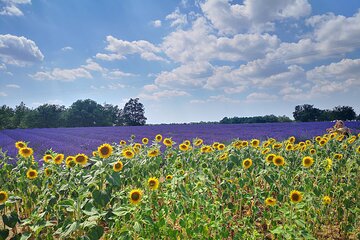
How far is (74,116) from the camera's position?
45.0 m

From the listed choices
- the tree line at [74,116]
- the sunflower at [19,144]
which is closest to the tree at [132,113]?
the tree line at [74,116]

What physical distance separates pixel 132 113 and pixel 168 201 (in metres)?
46.6

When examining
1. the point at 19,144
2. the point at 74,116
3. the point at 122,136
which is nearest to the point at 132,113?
the point at 74,116

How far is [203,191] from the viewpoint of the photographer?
3.29 m

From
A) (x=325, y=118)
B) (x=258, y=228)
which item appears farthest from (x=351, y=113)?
(x=258, y=228)

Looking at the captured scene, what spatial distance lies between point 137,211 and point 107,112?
1920 inches

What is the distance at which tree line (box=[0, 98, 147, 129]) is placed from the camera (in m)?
42.5

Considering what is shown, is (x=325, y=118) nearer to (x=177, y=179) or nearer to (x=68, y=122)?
(x=68, y=122)

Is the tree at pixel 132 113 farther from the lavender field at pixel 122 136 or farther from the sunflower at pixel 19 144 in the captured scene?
the sunflower at pixel 19 144

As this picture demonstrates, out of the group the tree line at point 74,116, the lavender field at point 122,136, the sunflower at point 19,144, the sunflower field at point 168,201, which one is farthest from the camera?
the tree line at point 74,116

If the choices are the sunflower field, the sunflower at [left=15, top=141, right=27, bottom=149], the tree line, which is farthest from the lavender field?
the tree line

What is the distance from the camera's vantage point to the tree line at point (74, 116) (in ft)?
140

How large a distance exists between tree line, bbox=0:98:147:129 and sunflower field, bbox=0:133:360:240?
1645 inches

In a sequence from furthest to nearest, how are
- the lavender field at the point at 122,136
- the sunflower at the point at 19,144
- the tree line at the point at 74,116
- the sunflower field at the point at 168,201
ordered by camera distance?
the tree line at the point at 74,116
the lavender field at the point at 122,136
the sunflower at the point at 19,144
the sunflower field at the point at 168,201
